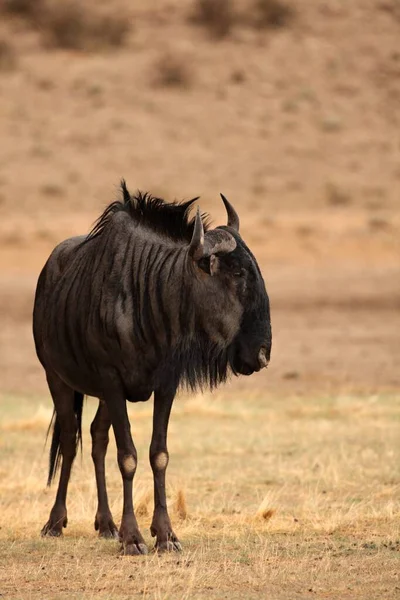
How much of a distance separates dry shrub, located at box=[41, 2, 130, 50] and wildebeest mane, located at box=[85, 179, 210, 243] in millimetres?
38319

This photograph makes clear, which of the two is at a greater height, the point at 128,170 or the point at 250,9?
the point at 250,9

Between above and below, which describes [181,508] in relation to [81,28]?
below

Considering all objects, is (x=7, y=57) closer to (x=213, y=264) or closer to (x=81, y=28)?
(x=81, y=28)

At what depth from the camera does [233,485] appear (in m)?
10.8

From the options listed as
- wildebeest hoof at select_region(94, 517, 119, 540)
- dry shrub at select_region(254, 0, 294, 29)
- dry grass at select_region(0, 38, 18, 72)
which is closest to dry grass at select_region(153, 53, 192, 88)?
dry shrub at select_region(254, 0, 294, 29)

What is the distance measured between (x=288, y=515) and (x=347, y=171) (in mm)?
27569

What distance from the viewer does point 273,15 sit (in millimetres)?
47031

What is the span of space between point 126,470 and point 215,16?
→ 41.0m

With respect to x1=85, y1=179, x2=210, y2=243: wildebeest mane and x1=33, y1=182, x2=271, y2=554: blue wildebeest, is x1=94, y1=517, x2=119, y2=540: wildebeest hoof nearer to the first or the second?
x1=33, y1=182, x2=271, y2=554: blue wildebeest

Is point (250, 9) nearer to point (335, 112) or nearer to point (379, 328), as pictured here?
point (335, 112)

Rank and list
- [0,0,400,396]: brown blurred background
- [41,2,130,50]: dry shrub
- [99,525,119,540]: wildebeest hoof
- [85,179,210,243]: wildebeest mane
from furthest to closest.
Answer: [41,2,130,50]: dry shrub, [0,0,400,396]: brown blurred background, [99,525,119,540]: wildebeest hoof, [85,179,210,243]: wildebeest mane

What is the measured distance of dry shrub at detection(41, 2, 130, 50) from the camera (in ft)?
151

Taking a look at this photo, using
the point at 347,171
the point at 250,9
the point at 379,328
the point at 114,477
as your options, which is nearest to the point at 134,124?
the point at 347,171

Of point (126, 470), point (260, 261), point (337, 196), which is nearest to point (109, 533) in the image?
point (126, 470)
